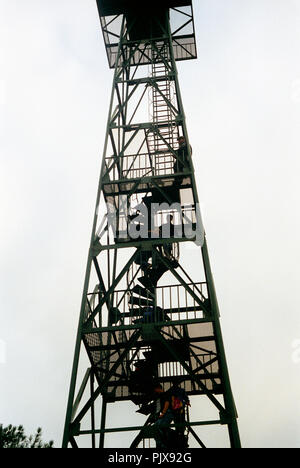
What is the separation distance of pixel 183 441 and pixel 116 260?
223 inches

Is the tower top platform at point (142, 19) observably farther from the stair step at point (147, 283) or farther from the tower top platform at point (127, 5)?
the stair step at point (147, 283)

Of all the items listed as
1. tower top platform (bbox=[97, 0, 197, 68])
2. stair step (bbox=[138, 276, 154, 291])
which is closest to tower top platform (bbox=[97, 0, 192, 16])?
tower top platform (bbox=[97, 0, 197, 68])

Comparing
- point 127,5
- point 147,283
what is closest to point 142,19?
point 127,5

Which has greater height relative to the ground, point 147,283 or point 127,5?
point 127,5

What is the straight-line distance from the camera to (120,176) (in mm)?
13977

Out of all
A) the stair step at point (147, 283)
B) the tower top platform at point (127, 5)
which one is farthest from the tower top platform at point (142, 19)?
the stair step at point (147, 283)

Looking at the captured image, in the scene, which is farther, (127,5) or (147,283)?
(127,5)

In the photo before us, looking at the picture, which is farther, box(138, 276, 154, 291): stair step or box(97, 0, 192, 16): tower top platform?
box(97, 0, 192, 16): tower top platform

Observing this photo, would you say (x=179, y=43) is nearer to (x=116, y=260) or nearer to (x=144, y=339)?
(x=116, y=260)

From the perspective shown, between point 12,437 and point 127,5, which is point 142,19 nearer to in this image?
point 127,5

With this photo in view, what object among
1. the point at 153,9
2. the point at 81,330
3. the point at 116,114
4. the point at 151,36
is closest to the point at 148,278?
the point at 81,330

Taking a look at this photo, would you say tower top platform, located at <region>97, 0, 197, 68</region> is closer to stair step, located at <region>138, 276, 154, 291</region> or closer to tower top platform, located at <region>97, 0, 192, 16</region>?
tower top platform, located at <region>97, 0, 192, 16</region>

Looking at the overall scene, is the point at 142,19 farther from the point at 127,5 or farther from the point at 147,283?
the point at 147,283
